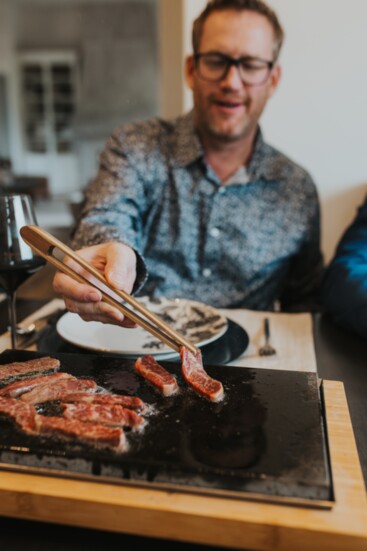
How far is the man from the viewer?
1612 mm

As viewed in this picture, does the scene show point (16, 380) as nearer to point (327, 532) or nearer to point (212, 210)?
point (327, 532)

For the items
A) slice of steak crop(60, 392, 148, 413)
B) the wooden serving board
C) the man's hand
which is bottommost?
the wooden serving board

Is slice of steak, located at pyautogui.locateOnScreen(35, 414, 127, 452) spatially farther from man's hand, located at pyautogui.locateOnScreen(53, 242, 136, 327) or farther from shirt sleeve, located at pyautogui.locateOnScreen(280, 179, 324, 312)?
shirt sleeve, located at pyautogui.locateOnScreen(280, 179, 324, 312)

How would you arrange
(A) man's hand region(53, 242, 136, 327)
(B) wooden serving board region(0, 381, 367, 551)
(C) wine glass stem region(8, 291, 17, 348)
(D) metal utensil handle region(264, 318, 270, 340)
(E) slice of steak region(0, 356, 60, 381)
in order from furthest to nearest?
(D) metal utensil handle region(264, 318, 270, 340), (C) wine glass stem region(8, 291, 17, 348), (A) man's hand region(53, 242, 136, 327), (E) slice of steak region(0, 356, 60, 381), (B) wooden serving board region(0, 381, 367, 551)

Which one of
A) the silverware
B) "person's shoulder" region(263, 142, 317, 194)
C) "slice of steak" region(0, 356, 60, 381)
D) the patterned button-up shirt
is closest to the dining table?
the silverware

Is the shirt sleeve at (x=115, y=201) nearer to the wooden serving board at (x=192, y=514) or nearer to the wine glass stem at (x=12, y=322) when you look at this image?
the wine glass stem at (x=12, y=322)

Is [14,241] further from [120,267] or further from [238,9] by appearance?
[238,9]

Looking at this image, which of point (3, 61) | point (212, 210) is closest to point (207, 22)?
point (212, 210)

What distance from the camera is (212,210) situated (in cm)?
172

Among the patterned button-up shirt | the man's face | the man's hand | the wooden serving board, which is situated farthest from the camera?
the patterned button-up shirt

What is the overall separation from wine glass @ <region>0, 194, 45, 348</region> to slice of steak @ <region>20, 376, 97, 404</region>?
0.95ft

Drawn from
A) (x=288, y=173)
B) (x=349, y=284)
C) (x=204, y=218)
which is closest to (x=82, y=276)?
(x=349, y=284)

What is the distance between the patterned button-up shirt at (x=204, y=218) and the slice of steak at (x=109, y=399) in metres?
0.99

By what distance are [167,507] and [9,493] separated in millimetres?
175
